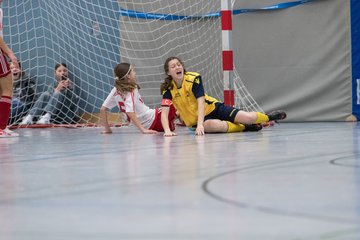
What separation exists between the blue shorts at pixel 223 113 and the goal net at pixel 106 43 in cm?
201

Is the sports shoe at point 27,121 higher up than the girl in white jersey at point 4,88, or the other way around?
the girl in white jersey at point 4,88

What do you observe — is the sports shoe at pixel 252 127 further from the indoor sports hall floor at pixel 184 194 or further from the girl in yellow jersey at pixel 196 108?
the indoor sports hall floor at pixel 184 194

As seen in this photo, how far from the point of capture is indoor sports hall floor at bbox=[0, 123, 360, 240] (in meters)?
1.81

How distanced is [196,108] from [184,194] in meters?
3.81

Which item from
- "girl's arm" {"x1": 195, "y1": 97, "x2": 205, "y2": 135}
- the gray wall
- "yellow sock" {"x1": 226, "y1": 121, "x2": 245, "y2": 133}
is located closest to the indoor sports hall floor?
"girl's arm" {"x1": 195, "y1": 97, "x2": 205, "y2": 135}

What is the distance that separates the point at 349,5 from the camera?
26.2 feet

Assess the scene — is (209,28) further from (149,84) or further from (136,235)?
(136,235)

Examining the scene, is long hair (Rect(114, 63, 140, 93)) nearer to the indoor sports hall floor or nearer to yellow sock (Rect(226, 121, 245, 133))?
yellow sock (Rect(226, 121, 245, 133))

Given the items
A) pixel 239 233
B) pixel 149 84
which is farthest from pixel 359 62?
pixel 239 233

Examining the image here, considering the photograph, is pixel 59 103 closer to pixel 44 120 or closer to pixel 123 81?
pixel 44 120

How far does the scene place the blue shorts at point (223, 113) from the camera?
6.23m

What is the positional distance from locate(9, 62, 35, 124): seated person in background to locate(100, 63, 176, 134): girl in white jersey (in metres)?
2.12

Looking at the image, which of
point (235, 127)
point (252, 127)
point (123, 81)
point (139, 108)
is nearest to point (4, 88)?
point (123, 81)

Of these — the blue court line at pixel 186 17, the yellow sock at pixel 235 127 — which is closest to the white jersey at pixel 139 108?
the yellow sock at pixel 235 127
